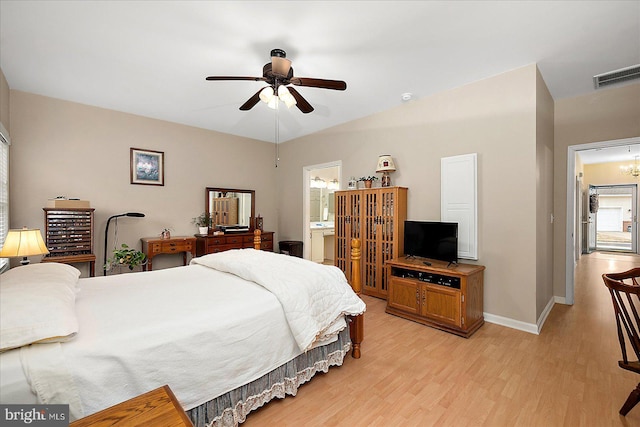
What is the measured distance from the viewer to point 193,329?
4.82 feet

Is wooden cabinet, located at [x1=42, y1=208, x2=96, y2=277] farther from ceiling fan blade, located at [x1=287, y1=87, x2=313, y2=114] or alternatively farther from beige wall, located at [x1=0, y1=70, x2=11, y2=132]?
ceiling fan blade, located at [x1=287, y1=87, x2=313, y2=114]

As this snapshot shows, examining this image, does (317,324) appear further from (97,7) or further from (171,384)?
(97,7)

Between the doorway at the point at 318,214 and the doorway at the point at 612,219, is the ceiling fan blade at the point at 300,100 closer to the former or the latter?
the doorway at the point at 318,214

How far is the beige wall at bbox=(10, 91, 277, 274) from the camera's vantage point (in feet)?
11.7

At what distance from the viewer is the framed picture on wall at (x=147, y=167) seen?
14.2 feet

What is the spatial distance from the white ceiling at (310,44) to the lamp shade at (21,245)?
1.71 m

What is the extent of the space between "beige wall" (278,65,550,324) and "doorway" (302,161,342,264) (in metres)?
2.03

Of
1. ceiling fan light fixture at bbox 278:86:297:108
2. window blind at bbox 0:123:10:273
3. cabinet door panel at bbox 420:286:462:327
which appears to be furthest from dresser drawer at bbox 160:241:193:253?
cabinet door panel at bbox 420:286:462:327

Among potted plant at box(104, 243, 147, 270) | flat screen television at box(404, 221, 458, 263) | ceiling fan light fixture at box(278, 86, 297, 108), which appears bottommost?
potted plant at box(104, 243, 147, 270)

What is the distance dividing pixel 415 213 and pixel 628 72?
2.59 metres

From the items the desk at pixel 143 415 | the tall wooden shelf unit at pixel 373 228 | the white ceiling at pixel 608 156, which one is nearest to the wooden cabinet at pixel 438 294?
the tall wooden shelf unit at pixel 373 228

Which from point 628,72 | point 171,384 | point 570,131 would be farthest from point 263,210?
point 628,72

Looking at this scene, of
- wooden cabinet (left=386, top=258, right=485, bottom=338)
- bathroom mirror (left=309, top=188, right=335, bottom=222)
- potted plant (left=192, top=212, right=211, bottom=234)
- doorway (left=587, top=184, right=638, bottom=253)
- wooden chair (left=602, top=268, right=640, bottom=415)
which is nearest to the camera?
A: wooden chair (left=602, top=268, right=640, bottom=415)

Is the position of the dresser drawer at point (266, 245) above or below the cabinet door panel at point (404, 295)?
above
